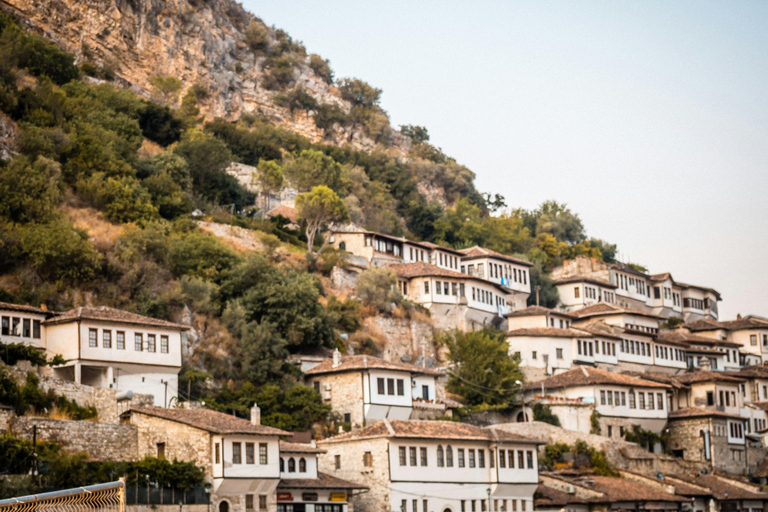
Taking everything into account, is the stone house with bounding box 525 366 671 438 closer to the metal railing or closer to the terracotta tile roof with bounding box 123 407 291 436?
the terracotta tile roof with bounding box 123 407 291 436

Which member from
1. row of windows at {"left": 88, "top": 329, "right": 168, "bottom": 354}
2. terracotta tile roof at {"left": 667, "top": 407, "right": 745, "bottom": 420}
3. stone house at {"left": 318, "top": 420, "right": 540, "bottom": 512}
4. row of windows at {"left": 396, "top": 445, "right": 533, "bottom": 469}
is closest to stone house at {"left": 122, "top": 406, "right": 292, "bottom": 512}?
row of windows at {"left": 88, "top": 329, "right": 168, "bottom": 354}

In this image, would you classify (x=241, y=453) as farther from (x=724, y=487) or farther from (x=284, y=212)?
(x=284, y=212)

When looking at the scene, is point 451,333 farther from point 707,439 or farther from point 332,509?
point 332,509

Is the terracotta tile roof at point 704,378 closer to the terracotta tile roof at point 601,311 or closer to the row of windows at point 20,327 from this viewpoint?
the terracotta tile roof at point 601,311

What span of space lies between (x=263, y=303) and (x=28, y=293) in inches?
505

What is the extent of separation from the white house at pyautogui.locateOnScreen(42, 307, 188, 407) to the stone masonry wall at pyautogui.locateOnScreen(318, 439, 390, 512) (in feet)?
26.6

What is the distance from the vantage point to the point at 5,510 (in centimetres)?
1036

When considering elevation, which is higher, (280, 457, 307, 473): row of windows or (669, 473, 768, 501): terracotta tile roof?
(280, 457, 307, 473): row of windows

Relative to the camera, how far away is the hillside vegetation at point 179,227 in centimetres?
4725

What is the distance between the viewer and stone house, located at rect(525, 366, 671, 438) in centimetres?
5741

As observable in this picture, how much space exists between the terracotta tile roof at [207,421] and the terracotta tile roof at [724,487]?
2741 cm

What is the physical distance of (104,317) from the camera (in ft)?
135

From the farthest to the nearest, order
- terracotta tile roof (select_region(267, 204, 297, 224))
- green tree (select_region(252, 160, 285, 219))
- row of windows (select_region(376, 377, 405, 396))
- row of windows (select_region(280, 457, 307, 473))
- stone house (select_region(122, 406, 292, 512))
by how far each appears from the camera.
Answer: green tree (select_region(252, 160, 285, 219)) < terracotta tile roof (select_region(267, 204, 297, 224)) < row of windows (select_region(376, 377, 405, 396)) < row of windows (select_region(280, 457, 307, 473)) < stone house (select_region(122, 406, 292, 512))

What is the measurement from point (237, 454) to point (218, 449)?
85 centimetres
